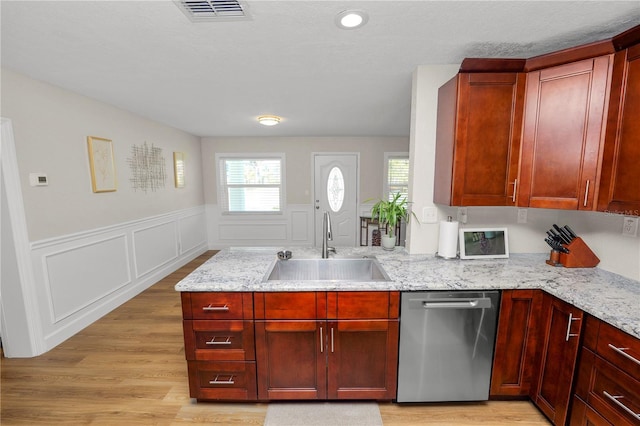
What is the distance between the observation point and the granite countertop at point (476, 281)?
131 centimetres

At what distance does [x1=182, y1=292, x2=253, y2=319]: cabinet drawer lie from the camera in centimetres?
155

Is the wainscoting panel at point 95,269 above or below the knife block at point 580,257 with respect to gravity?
below

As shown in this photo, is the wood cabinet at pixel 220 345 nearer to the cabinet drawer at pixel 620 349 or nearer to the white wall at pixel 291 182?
the cabinet drawer at pixel 620 349

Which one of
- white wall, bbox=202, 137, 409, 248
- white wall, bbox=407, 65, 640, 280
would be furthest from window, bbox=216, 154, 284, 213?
white wall, bbox=407, 65, 640, 280

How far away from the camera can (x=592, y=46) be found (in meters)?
1.44

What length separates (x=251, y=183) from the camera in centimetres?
543

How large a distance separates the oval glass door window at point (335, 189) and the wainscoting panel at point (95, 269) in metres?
2.88

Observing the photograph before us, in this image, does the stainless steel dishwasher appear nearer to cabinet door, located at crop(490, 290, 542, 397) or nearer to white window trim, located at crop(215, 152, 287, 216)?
cabinet door, located at crop(490, 290, 542, 397)

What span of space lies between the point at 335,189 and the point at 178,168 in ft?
9.44

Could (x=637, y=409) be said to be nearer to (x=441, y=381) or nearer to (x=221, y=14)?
(x=441, y=381)

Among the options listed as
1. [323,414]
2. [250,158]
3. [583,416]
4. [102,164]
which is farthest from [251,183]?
[583,416]

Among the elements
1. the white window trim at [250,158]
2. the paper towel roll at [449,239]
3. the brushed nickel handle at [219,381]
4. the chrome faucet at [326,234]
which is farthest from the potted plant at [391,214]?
the white window trim at [250,158]

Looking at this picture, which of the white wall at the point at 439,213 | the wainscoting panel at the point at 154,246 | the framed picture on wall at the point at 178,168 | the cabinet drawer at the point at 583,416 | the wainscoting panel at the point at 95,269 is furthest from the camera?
the framed picture on wall at the point at 178,168

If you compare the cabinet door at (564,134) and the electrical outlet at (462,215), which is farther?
the electrical outlet at (462,215)
